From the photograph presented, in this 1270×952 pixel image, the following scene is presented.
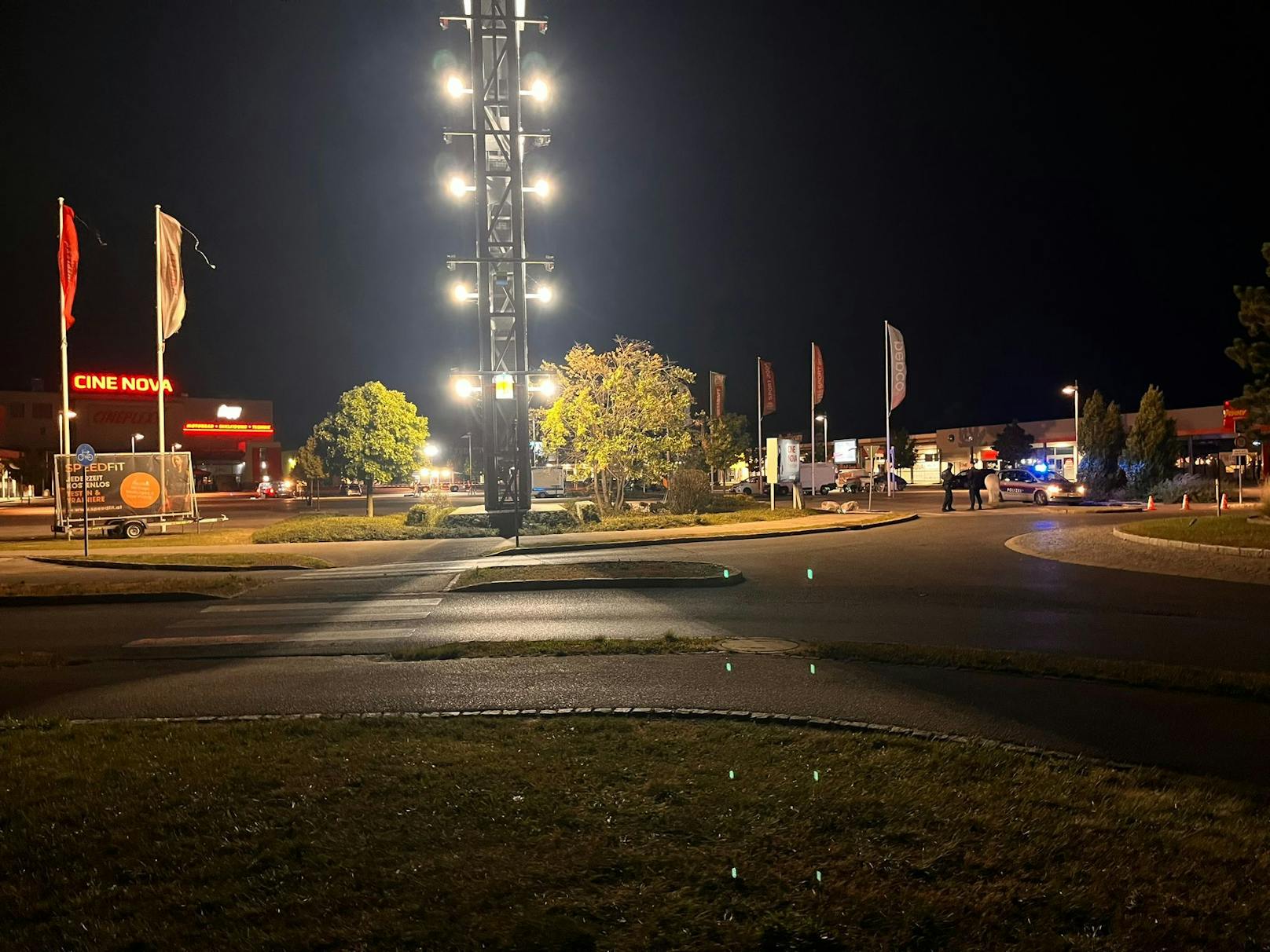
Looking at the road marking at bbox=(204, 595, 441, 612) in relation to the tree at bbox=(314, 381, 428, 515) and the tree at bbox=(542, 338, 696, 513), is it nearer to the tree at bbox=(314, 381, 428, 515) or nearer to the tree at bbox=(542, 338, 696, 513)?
the tree at bbox=(542, 338, 696, 513)

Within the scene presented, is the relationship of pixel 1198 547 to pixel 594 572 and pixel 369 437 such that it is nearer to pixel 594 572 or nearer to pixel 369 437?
pixel 594 572

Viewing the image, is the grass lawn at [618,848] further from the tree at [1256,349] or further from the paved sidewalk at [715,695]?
the tree at [1256,349]

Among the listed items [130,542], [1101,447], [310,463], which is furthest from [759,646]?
[310,463]

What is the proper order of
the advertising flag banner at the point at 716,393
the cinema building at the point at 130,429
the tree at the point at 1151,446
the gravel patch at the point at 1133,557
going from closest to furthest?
the gravel patch at the point at 1133,557 → the tree at the point at 1151,446 → the advertising flag banner at the point at 716,393 → the cinema building at the point at 130,429

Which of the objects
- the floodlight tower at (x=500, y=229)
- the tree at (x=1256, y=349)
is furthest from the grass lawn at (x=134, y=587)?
the tree at (x=1256, y=349)

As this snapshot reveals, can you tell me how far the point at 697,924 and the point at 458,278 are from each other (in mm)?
23967

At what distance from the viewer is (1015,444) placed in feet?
243

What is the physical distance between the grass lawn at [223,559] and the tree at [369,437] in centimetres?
1202

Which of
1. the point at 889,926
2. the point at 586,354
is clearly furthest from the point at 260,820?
the point at 586,354

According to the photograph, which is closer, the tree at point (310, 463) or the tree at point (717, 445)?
the tree at point (717, 445)

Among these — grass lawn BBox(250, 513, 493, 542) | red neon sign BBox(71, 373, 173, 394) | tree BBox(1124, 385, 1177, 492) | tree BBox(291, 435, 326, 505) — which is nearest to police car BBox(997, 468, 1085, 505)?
tree BBox(1124, 385, 1177, 492)

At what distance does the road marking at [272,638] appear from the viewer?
391 inches

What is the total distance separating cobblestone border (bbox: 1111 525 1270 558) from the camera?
15617mm

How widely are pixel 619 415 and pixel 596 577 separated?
16.0m
